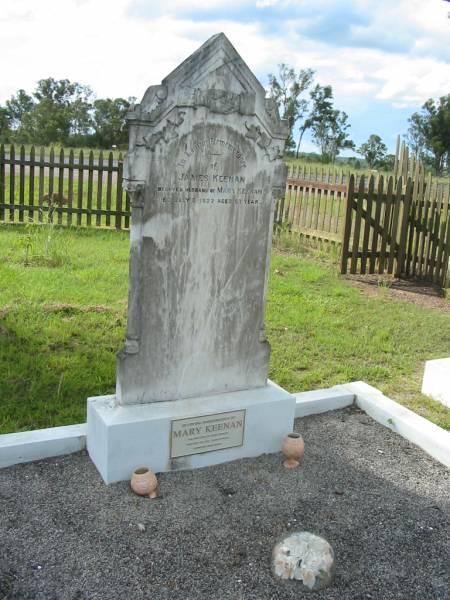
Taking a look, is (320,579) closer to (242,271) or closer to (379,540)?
(379,540)

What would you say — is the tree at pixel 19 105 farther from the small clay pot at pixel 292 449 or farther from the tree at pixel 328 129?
the small clay pot at pixel 292 449

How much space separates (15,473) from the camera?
3.35m

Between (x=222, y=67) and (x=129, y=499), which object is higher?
(x=222, y=67)

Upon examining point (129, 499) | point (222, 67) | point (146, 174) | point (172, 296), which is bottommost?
point (129, 499)

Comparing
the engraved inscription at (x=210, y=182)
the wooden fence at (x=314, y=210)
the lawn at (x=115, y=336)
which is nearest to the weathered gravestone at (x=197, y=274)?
the engraved inscription at (x=210, y=182)

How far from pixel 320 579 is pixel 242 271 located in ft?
5.57

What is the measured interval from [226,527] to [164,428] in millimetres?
664

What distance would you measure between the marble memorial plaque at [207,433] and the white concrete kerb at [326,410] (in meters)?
0.58

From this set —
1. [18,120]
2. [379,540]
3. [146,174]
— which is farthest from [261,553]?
[18,120]

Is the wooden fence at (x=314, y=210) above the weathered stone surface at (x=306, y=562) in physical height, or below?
above

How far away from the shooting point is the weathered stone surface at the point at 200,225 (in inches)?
125

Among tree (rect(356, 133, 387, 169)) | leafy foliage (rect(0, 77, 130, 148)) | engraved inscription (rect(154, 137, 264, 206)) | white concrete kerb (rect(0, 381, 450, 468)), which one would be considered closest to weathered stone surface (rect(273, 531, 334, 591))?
white concrete kerb (rect(0, 381, 450, 468))

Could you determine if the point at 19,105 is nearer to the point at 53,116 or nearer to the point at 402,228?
the point at 53,116

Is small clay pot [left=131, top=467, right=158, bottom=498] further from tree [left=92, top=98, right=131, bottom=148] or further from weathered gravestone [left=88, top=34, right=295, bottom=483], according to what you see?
tree [left=92, top=98, right=131, bottom=148]
